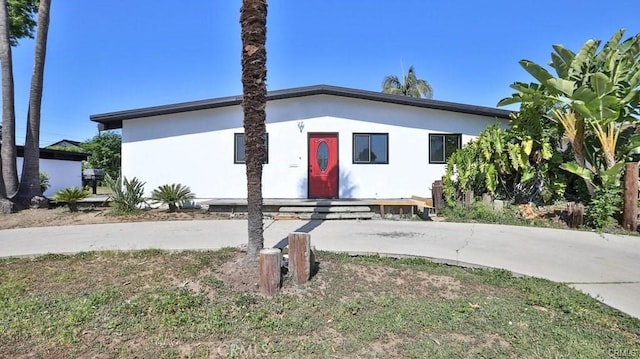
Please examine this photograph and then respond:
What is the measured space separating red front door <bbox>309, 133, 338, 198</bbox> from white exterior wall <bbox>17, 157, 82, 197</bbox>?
15.1 m

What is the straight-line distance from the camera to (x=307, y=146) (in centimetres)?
1133

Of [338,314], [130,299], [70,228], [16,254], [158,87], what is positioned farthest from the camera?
[158,87]

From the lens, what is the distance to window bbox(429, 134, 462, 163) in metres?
Answer: 11.6

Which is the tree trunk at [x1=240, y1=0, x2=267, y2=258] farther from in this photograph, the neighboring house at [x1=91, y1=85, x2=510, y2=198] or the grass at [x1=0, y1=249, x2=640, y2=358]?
the neighboring house at [x1=91, y1=85, x2=510, y2=198]

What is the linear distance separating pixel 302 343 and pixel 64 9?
605 inches

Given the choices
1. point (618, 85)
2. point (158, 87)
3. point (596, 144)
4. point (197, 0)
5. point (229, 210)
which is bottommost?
point (229, 210)

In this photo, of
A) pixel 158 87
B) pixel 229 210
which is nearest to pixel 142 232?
pixel 229 210

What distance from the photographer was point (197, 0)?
816cm

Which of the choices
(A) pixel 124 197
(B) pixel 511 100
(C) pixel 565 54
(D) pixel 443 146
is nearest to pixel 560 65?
(C) pixel 565 54

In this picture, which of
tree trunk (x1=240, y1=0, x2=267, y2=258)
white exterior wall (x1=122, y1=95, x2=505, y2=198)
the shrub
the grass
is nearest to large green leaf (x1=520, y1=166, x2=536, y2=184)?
white exterior wall (x1=122, y1=95, x2=505, y2=198)

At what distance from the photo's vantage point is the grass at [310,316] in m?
2.84

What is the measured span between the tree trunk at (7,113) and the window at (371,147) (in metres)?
10.3

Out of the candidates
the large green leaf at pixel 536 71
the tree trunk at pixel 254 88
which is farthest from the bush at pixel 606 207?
the tree trunk at pixel 254 88

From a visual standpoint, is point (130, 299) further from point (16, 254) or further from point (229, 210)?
point (229, 210)
